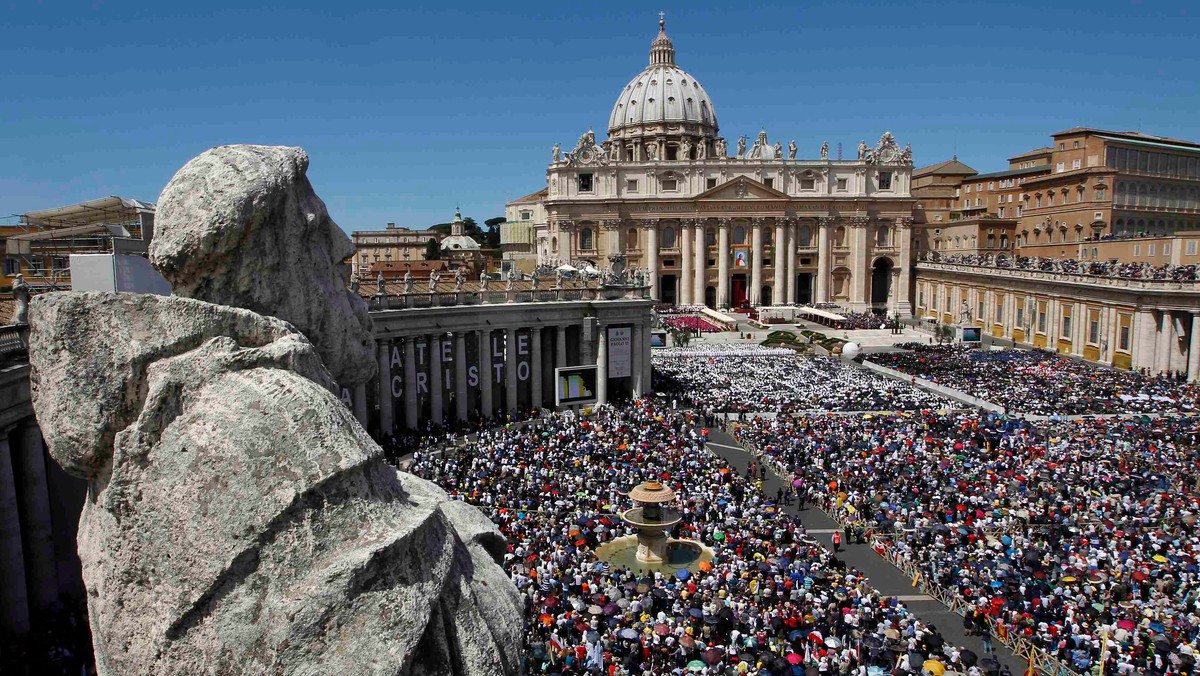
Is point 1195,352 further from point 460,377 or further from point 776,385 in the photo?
point 460,377

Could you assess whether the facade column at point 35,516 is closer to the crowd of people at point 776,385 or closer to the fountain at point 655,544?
the fountain at point 655,544

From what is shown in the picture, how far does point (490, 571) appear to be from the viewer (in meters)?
5.69

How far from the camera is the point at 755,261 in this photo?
106 meters

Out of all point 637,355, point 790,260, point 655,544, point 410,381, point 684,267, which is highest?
point 790,260

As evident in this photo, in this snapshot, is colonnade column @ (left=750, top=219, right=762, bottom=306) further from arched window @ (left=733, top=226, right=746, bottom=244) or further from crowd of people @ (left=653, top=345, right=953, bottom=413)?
crowd of people @ (left=653, top=345, right=953, bottom=413)

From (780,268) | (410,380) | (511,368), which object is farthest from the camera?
(780,268)

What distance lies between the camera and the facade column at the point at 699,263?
105000mm

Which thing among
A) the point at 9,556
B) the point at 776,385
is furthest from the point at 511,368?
the point at 9,556

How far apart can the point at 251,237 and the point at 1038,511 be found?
2492 cm

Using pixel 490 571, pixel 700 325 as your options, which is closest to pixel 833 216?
pixel 700 325

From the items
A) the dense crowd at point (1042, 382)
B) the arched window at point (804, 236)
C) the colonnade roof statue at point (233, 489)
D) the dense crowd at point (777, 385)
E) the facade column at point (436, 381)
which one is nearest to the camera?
the colonnade roof statue at point (233, 489)

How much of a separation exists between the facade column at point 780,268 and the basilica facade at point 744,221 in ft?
0.42

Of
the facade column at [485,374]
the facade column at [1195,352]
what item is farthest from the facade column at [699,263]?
the facade column at [485,374]

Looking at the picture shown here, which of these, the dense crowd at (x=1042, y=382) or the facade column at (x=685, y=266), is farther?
the facade column at (x=685, y=266)
